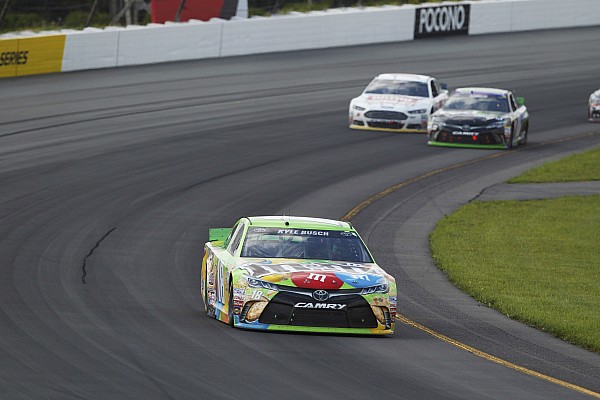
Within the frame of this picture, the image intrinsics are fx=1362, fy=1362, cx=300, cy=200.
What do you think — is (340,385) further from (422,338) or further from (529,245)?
(529,245)

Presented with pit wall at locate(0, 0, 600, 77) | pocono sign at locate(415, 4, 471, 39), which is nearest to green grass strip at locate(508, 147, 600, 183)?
pit wall at locate(0, 0, 600, 77)

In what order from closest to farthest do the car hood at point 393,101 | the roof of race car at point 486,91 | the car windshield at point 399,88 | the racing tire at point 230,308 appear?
1. the racing tire at point 230,308
2. the roof of race car at point 486,91
3. the car hood at point 393,101
4. the car windshield at point 399,88

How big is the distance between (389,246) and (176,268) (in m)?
4.87

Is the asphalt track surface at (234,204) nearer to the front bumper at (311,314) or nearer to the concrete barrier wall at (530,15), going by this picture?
the front bumper at (311,314)

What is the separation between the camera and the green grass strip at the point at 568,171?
32.4 meters

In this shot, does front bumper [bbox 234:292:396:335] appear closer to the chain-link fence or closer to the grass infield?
the grass infield

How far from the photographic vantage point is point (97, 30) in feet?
138

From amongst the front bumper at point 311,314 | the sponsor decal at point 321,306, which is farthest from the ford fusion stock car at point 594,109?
the sponsor decal at point 321,306

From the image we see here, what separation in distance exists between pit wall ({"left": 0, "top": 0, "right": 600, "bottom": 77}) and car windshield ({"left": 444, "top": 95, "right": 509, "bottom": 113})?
1172cm

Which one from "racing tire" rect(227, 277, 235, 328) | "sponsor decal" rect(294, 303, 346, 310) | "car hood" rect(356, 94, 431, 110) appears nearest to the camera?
"sponsor decal" rect(294, 303, 346, 310)

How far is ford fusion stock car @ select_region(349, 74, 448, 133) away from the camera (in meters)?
37.6

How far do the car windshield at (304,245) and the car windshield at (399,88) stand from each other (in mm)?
22644

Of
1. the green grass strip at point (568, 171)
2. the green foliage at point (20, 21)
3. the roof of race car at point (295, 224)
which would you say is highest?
the green foliage at point (20, 21)

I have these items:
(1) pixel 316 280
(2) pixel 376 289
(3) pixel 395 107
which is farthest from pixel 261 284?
(3) pixel 395 107
